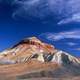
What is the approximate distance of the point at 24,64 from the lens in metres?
142

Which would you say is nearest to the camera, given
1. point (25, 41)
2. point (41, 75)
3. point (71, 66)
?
point (41, 75)

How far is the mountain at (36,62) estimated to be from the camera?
118188 mm

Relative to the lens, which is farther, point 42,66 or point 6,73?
point 42,66

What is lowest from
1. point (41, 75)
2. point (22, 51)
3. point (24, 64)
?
point (41, 75)

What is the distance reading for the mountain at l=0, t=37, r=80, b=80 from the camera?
118188 mm

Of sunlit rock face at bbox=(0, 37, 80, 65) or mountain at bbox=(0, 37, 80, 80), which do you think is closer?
mountain at bbox=(0, 37, 80, 80)

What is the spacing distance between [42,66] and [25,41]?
45.5m

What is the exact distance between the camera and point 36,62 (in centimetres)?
14375

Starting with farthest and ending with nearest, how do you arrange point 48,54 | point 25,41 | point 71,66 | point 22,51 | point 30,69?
point 25,41 → point 22,51 → point 48,54 → point 71,66 → point 30,69

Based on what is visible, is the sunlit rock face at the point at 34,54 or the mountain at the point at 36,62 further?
the sunlit rock face at the point at 34,54

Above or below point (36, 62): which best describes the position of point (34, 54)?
above

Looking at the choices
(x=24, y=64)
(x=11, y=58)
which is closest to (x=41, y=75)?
(x=24, y=64)

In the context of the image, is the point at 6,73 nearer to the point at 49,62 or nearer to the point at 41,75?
the point at 41,75

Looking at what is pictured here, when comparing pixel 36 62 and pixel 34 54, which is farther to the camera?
pixel 34 54
